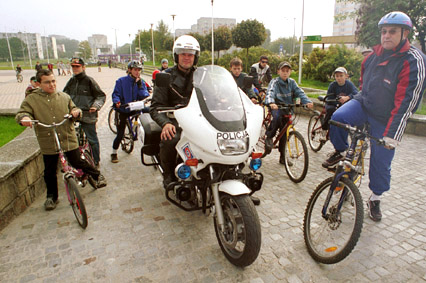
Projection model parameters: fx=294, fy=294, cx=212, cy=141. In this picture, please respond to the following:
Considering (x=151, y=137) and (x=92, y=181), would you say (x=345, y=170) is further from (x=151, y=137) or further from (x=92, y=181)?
(x=92, y=181)

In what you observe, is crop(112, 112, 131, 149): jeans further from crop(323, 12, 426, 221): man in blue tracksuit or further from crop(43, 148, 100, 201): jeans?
crop(323, 12, 426, 221): man in blue tracksuit

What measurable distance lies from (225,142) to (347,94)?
4.81m

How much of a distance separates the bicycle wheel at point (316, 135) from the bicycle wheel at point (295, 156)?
1498 millimetres

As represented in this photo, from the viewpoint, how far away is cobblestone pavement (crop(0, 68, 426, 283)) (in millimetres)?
2877

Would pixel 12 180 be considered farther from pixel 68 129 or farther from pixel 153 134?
pixel 153 134

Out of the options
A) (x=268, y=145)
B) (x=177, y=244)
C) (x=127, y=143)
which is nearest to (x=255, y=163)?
(x=177, y=244)

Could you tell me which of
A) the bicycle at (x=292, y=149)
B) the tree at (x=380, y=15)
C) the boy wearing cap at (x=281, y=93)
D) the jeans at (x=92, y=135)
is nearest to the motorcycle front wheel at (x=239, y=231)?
the bicycle at (x=292, y=149)

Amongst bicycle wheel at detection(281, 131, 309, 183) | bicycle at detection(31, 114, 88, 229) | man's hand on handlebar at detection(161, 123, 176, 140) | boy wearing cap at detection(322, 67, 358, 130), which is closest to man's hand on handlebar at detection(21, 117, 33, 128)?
bicycle at detection(31, 114, 88, 229)

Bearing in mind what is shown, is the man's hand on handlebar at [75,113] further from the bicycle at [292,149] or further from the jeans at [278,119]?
the jeans at [278,119]

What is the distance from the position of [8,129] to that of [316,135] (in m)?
7.24

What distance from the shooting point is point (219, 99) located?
3029 mm

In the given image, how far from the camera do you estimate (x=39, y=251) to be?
3262 mm

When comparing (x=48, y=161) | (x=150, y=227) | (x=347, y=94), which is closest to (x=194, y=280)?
(x=150, y=227)

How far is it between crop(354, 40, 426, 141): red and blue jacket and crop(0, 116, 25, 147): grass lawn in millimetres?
6458
